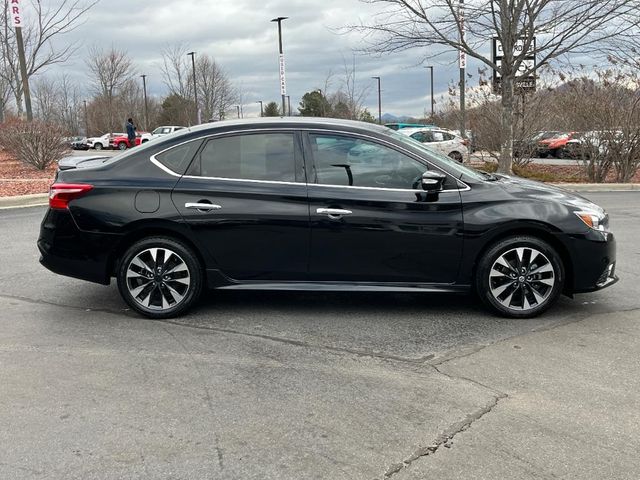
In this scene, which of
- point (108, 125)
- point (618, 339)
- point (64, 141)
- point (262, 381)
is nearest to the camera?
point (262, 381)

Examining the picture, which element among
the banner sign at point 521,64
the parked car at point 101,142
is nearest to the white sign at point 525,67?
the banner sign at point 521,64

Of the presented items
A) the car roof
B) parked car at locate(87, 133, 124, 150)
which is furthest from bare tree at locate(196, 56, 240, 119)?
the car roof

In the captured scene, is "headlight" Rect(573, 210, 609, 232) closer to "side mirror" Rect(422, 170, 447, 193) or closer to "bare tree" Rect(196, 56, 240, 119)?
"side mirror" Rect(422, 170, 447, 193)

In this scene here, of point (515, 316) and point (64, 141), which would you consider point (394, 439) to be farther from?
point (64, 141)

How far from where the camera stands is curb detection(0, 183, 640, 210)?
1251 cm

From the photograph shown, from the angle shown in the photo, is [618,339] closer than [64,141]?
Yes

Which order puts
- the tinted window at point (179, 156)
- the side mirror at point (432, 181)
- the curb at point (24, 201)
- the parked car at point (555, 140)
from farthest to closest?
the parked car at point (555, 140) → the curb at point (24, 201) → the tinted window at point (179, 156) → the side mirror at point (432, 181)

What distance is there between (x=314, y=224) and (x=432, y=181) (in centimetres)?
101

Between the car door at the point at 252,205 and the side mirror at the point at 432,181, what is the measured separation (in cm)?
98

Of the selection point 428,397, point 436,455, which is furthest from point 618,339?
point 436,455

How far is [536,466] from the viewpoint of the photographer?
9.33 feet

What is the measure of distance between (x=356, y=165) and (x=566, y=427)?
8.50 ft

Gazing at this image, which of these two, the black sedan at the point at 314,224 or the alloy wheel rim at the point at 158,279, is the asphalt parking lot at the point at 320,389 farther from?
the black sedan at the point at 314,224

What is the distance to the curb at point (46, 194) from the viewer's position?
12515 mm
